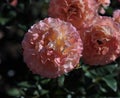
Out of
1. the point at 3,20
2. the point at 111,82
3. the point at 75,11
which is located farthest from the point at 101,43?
the point at 3,20

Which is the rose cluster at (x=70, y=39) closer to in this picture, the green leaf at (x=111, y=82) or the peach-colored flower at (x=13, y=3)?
the green leaf at (x=111, y=82)

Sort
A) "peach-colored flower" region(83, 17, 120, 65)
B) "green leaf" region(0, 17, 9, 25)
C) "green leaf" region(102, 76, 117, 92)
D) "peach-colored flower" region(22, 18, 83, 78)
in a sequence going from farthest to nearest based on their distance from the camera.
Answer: "green leaf" region(0, 17, 9, 25) → "green leaf" region(102, 76, 117, 92) → "peach-colored flower" region(83, 17, 120, 65) → "peach-colored flower" region(22, 18, 83, 78)

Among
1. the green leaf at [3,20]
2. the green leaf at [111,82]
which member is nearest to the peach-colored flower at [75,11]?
the green leaf at [111,82]

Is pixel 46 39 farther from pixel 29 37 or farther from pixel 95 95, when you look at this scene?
pixel 95 95

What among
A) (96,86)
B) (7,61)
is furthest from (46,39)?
(7,61)

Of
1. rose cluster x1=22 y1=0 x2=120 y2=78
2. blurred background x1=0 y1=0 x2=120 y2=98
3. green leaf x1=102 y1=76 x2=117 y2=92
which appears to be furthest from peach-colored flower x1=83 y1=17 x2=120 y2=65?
green leaf x1=102 y1=76 x2=117 y2=92

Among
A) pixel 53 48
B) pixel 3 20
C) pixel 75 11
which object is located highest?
pixel 3 20

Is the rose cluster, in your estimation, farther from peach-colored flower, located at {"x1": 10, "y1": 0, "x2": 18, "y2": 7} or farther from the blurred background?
peach-colored flower, located at {"x1": 10, "y1": 0, "x2": 18, "y2": 7}

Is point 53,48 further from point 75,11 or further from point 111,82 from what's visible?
point 111,82
